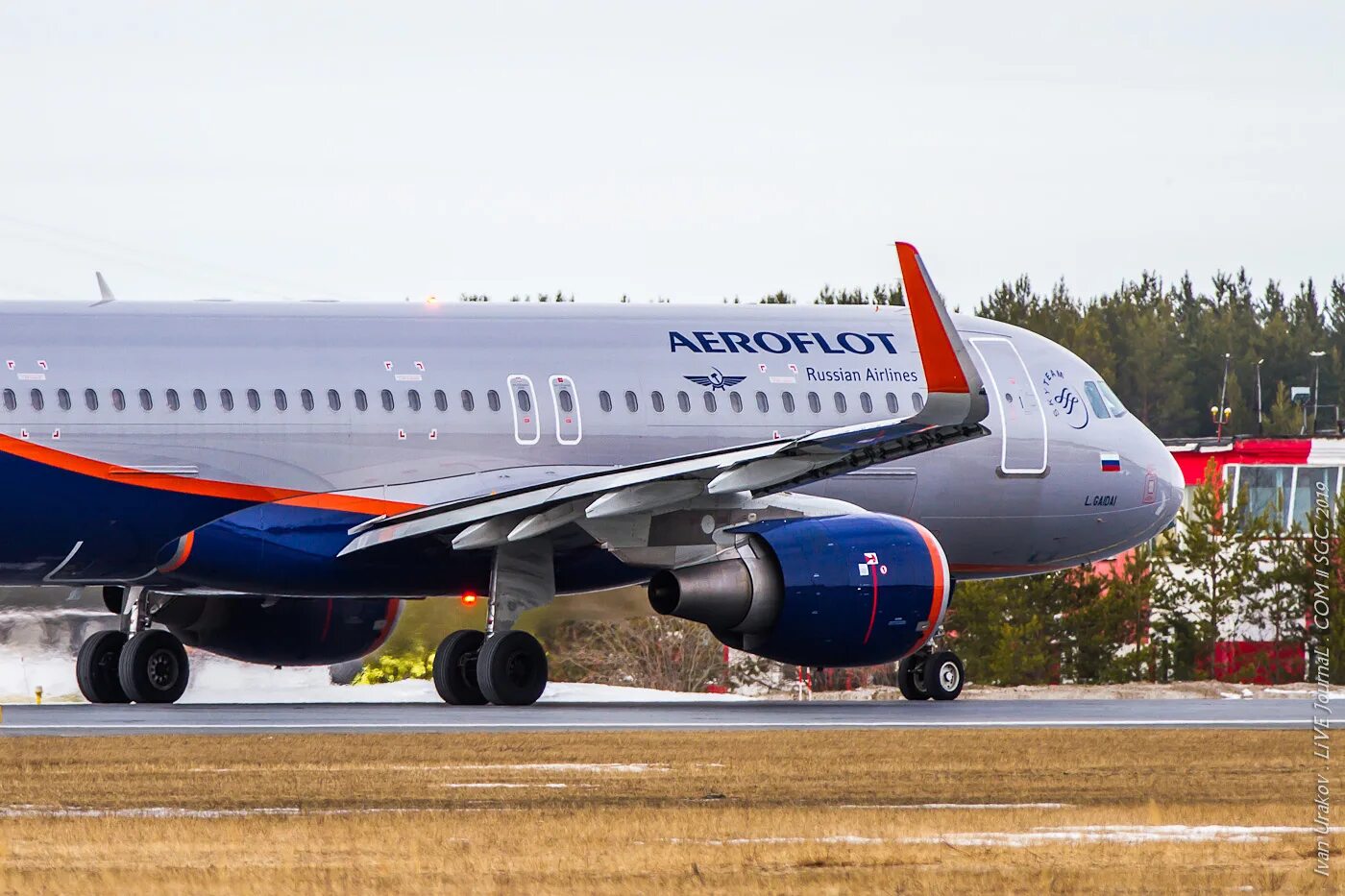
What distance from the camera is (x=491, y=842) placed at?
11.3 metres

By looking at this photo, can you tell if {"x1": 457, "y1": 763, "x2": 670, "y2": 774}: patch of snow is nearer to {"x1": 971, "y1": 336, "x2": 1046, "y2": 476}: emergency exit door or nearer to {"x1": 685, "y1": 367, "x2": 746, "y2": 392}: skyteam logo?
{"x1": 685, "y1": 367, "x2": 746, "y2": 392}: skyteam logo

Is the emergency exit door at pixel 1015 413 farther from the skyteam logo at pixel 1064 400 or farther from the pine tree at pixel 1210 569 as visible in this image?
the pine tree at pixel 1210 569

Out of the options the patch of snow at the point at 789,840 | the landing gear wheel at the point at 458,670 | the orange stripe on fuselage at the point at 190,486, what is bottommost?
the landing gear wheel at the point at 458,670

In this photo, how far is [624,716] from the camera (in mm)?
22938

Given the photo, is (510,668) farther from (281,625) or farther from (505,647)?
(281,625)

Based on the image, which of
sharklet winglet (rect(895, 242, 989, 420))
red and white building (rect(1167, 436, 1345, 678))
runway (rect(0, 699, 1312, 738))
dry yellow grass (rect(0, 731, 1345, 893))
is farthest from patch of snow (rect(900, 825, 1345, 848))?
red and white building (rect(1167, 436, 1345, 678))

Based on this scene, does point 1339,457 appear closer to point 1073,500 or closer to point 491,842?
point 1073,500

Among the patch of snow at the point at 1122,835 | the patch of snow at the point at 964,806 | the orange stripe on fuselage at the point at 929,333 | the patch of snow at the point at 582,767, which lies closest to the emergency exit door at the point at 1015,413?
the orange stripe on fuselage at the point at 929,333

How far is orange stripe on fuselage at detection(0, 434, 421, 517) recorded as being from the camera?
24.2 meters

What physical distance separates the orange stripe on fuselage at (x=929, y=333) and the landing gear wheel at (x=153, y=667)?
9.56 metres

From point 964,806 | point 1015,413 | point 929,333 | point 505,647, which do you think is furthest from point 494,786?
point 1015,413

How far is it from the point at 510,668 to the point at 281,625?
4980 mm

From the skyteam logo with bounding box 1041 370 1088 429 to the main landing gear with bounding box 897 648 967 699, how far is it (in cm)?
343

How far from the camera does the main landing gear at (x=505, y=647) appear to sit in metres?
24.7
